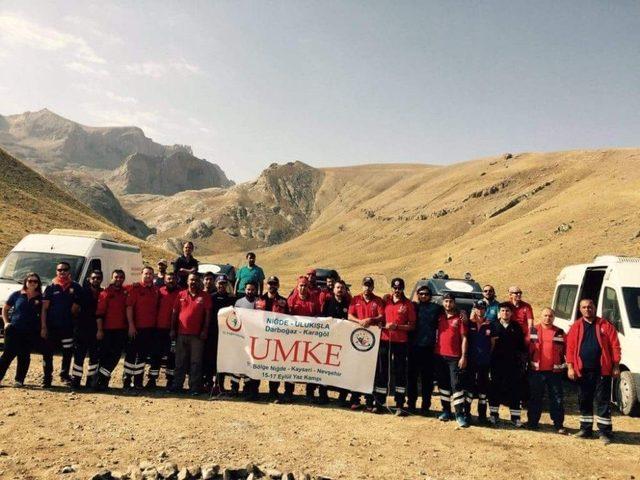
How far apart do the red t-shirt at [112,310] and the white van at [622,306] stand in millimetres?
9768

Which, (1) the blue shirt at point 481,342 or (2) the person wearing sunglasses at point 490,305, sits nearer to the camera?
(1) the blue shirt at point 481,342

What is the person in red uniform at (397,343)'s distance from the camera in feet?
29.4

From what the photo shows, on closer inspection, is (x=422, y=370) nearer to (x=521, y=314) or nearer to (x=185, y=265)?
(x=521, y=314)

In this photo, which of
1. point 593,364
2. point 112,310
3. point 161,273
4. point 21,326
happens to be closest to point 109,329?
point 112,310

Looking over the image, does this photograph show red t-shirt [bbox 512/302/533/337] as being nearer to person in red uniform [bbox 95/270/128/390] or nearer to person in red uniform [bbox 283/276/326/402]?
person in red uniform [bbox 283/276/326/402]

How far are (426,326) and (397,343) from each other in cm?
64

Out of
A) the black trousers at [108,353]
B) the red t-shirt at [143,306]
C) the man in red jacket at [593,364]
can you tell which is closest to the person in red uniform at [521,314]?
the man in red jacket at [593,364]

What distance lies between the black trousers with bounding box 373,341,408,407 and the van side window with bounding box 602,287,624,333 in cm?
442

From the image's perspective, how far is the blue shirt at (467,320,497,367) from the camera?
28.5 ft

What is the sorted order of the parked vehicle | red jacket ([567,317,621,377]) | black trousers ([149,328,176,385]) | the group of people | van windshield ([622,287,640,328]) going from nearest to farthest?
red jacket ([567,317,621,377]) < the group of people < van windshield ([622,287,640,328]) < black trousers ([149,328,176,385]) < the parked vehicle

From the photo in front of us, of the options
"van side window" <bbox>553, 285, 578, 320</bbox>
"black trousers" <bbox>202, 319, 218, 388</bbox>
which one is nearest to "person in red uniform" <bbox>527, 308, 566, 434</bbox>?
"van side window" <bbox>553, 285, 578, 320</bbox>

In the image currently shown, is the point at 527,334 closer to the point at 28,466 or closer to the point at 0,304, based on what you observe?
the point at 28,466

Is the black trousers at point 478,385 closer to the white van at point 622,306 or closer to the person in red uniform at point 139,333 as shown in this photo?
the white van at point 622,306

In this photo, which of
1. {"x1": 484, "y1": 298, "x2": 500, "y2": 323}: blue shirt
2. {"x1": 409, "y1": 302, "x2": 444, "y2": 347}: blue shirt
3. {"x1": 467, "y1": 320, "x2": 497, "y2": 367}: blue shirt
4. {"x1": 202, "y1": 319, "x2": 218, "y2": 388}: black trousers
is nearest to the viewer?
{"x1": 467, "y1": 320, "x2": 497, "y2": 367}: blue shirt
